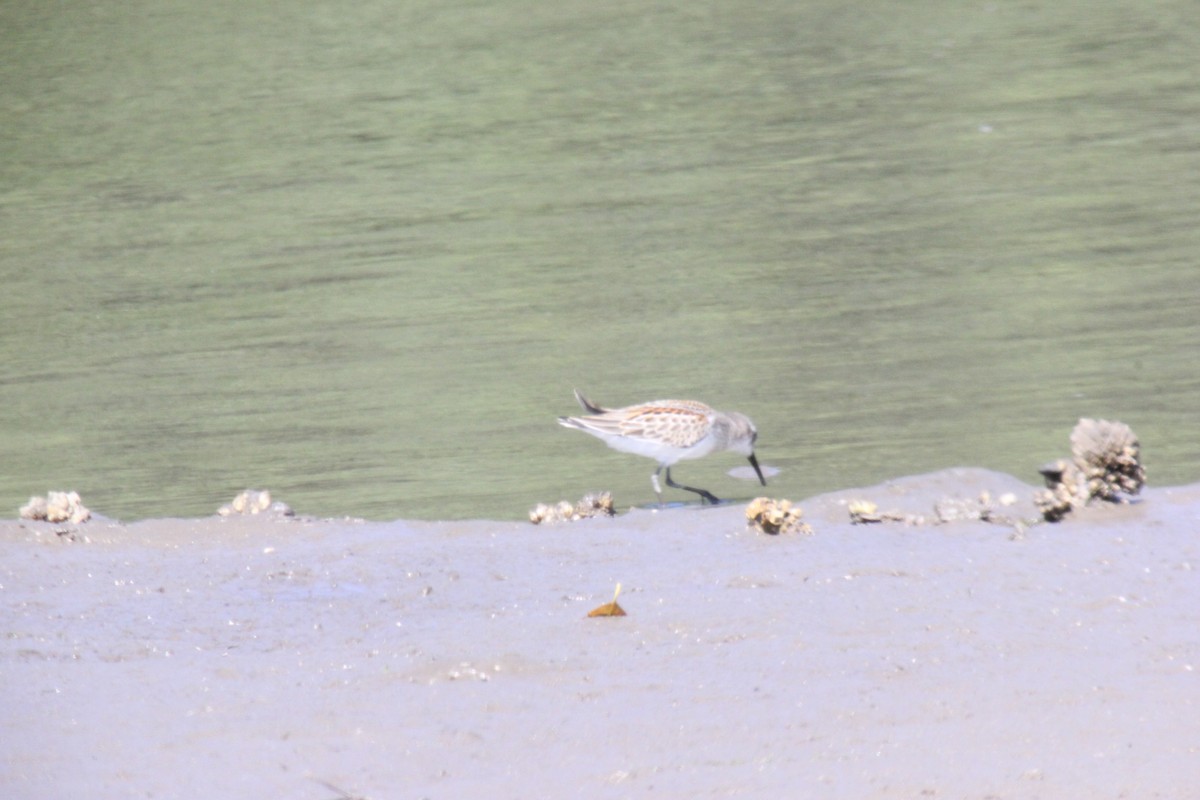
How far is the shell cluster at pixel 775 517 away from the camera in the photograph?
217 inches

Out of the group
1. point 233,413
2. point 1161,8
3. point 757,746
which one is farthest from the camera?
point 1161,8

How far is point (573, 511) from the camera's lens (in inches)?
243

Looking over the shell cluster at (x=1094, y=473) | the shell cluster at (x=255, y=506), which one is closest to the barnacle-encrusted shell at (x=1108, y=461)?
the shell cluster at (x=1094, y=473)

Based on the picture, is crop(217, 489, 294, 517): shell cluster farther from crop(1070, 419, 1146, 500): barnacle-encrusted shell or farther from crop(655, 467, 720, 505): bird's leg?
crop(1070, 419, 1146, 500): barnacle-encrusted shell

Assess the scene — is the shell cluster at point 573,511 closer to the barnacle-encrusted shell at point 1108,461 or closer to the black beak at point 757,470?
the black beak at point 757,470

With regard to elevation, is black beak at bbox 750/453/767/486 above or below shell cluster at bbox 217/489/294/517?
below

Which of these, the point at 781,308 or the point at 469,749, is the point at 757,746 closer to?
the point at 469,749

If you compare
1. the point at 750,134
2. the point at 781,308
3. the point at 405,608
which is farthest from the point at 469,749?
the point at 750,134

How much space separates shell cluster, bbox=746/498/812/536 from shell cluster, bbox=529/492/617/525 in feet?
2.59

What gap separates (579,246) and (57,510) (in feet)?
21.1

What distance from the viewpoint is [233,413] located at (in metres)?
8.70

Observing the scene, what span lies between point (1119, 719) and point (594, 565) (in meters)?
2.02

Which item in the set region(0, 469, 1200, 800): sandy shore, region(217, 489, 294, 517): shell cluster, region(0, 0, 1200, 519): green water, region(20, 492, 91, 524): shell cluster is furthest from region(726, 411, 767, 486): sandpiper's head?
region(20, 492, 91, 524): shell cluster

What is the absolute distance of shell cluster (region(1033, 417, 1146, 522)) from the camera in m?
5.49
